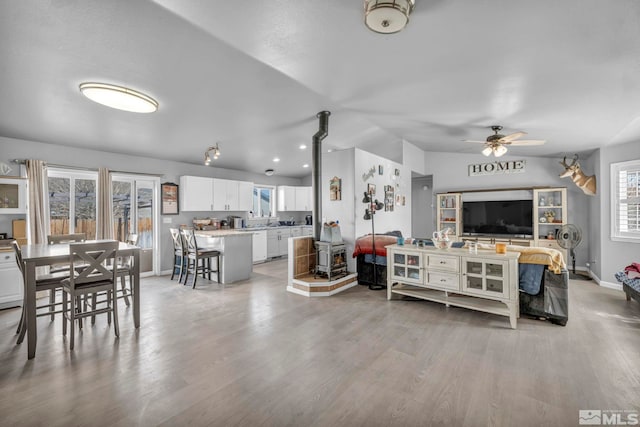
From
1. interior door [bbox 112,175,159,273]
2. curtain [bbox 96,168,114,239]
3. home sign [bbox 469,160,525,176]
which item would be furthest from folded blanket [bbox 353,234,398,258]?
curtain [bbox 96,168,114,239]

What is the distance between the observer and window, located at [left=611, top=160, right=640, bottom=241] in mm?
4379

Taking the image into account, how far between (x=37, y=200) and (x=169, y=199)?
2.03m

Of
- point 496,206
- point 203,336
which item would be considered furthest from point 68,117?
point 496,206

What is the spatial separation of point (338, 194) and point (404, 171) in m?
2.11

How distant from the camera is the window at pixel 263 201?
26.6 ft

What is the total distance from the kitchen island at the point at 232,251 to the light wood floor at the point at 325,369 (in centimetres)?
145

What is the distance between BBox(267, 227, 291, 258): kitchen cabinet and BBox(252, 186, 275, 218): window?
90 cm

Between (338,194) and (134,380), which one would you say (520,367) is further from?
(338,194)

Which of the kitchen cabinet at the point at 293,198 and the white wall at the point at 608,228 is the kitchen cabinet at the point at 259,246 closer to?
the kitchen cabinet at the point at 293,198

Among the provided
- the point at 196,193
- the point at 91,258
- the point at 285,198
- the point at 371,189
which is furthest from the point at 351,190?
the point at 285,198

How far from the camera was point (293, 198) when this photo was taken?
8.55 metres

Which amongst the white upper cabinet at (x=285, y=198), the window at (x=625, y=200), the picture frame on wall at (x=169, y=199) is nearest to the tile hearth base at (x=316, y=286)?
the picture frame on wall at (x=169, y=199)

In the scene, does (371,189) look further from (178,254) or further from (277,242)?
(178,254)

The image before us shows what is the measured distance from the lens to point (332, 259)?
15.1 ft
